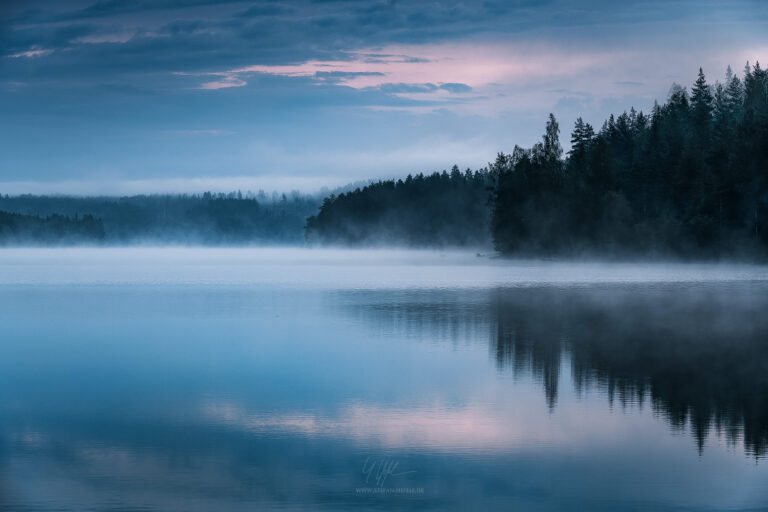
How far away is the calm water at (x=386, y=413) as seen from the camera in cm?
1356

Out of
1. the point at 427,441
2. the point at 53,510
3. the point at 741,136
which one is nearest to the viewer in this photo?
the point at 53,510

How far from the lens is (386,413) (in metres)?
18.9

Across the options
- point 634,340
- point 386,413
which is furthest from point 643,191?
point 386,413

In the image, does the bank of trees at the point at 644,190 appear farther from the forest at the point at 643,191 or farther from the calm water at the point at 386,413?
the calm water at the point at 386,413

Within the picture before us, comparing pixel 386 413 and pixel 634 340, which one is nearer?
pixel 386 413

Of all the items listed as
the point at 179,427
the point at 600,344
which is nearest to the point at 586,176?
the point at 600,344

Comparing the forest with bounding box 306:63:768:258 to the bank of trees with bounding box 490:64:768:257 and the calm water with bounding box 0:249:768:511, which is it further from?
the calm water with bounding box 0:249:768:511

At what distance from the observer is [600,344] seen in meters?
30.0

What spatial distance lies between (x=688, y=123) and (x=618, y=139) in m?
19.7

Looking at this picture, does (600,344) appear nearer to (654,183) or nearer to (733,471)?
(733,471)

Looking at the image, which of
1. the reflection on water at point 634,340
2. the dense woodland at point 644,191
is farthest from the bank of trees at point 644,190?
the reflection on water at point 634,340

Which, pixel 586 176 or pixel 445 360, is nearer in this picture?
pixel 445 360

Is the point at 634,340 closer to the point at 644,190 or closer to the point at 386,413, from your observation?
the point at 386,413

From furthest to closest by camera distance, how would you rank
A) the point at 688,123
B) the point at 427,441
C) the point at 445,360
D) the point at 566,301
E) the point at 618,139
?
the point at 688,123 < the point at 618,139 < the point at 566,301 < the point at 445,360 < the point at 427,441
